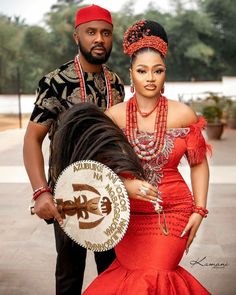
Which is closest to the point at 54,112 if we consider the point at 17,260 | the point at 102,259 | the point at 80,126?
the point at 80,126

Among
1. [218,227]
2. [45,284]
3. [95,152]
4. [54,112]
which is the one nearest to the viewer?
[95,152]

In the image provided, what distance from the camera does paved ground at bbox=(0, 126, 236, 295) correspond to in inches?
134

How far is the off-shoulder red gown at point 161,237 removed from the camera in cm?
182

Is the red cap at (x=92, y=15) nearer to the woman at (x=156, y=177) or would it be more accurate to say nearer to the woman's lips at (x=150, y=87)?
the woman at (x=156, y=177)

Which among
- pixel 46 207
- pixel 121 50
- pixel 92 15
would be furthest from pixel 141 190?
pixel 121 50

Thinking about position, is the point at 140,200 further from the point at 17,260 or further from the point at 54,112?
the point at 17,260

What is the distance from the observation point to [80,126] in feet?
5.88

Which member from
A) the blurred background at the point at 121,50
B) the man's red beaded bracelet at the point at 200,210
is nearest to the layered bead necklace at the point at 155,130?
the man's red beaded bracelet at the point at 200,210

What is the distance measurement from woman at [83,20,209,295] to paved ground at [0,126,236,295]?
1.48 metres

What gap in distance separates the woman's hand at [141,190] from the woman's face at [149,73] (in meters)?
0.34

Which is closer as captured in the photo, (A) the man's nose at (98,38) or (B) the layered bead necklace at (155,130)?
(B) the layered bead necklace at (155,130)

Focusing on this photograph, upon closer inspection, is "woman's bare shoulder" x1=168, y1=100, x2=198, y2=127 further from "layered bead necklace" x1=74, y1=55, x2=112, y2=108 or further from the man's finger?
the man's finger

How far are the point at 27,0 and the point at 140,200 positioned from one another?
A: 28.8 metres

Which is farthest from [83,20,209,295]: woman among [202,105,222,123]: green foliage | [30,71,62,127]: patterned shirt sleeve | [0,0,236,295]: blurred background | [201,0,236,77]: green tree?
[201,0,236,77]: green tree
